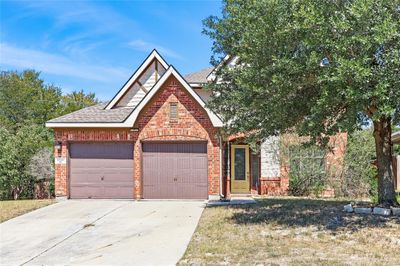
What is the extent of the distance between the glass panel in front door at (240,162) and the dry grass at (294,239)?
6605 mm

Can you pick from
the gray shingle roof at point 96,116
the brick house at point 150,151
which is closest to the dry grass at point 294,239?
the brick house at point 150,151

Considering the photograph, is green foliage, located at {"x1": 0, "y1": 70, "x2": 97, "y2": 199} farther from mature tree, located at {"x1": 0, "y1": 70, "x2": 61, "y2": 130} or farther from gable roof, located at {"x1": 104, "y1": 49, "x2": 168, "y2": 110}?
gable roof, located at {"x1": 104, "y1": 49, "x2": 168, "y2": 110}

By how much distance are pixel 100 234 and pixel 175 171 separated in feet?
22.8

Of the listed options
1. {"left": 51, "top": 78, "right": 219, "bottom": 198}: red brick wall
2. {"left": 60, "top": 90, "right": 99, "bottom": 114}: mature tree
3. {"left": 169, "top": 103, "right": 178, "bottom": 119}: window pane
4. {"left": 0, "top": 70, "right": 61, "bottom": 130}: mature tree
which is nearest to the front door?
{"left": 51, "top": 78, "right": 219, "bottom": 198}: red brick wall

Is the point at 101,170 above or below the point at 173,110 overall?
below

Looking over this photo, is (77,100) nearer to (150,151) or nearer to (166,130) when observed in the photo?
(150,151)

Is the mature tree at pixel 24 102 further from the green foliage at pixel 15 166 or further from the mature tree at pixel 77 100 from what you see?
the green foliage at pixel 15 166

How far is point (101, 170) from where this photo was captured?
→ 17.3 m

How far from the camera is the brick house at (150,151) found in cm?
1689

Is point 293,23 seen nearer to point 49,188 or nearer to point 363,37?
point 363,37

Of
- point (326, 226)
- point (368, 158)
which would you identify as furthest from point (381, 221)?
point (368, 158)

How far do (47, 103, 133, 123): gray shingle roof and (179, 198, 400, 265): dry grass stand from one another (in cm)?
698

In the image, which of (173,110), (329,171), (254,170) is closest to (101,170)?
(173,110)

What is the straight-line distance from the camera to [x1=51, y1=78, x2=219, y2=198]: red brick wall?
1686cm
